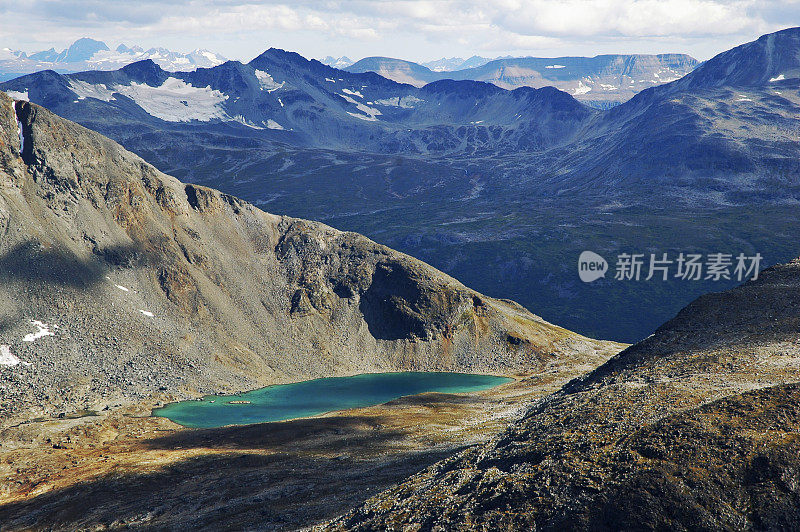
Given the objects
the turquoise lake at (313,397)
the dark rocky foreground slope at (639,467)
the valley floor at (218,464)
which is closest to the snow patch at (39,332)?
the valley floor at (218,464)

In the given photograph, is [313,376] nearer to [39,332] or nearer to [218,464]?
[39,332]

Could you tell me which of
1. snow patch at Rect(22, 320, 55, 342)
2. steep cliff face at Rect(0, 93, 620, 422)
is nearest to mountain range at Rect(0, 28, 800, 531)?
snow patch at Rect(22, 320, 55, 342)

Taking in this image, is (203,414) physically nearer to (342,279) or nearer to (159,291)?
(159,291)

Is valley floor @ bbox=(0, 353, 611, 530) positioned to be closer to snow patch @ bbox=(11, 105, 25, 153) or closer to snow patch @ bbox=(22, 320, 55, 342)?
snow patch @ bbox=(22, 320, 55, 342)

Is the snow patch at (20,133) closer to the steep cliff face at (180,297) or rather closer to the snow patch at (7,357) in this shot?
the steep cliff face at (180,297)

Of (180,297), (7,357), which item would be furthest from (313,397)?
(7,357)

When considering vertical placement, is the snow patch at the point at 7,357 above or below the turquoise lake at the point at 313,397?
above

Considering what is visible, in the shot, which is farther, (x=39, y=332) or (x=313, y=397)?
(x=313, y=397)
